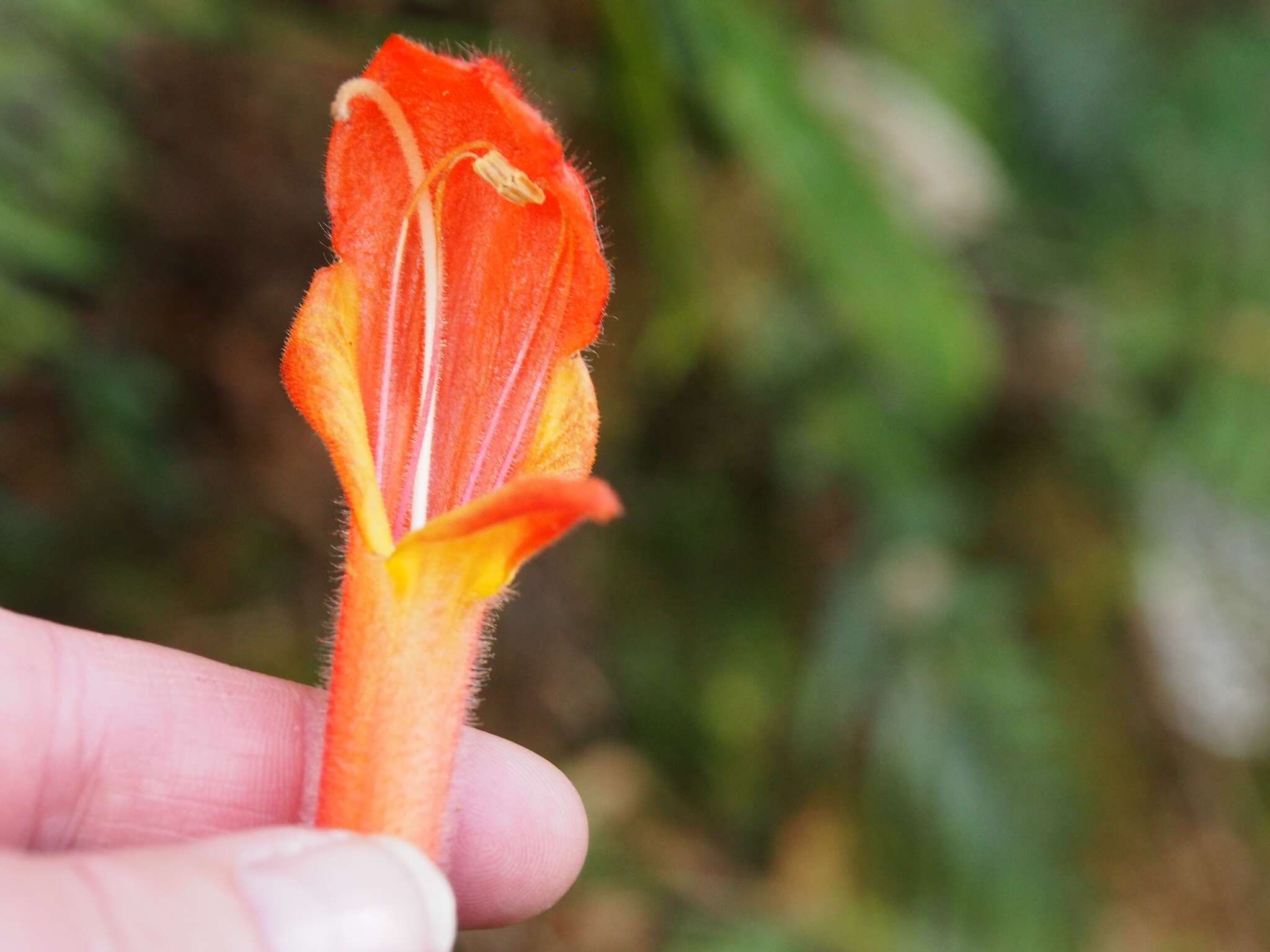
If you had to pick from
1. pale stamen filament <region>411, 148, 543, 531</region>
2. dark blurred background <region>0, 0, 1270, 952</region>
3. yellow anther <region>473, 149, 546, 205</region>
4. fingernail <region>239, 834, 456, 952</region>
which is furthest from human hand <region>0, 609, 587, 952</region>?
dark blurred background <region>0, 0, 1270, 952</region>

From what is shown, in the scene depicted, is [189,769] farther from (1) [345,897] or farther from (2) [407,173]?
(2) [407,173]

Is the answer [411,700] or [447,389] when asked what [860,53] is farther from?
[411,700]

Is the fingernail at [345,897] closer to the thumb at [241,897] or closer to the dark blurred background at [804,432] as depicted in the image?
the thumb at [241,897]

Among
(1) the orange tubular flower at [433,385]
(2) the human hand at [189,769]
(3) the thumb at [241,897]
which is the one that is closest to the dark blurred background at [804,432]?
(2) the human hand at [189,769]

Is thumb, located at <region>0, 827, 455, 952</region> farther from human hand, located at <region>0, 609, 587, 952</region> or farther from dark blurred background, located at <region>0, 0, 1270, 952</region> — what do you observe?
dark blurred background, located at <region>0, 0, 1270, 952</region>

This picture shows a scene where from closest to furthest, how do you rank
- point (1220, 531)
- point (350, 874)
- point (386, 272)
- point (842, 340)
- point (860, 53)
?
point (350, 874)
point (386, 272)
point (842, 340)
point (860, 53)
point (1220, 531)

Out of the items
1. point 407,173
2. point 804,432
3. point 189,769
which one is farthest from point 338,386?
point 804,432

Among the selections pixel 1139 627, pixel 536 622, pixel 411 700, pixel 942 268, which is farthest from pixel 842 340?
pixel 411 700
